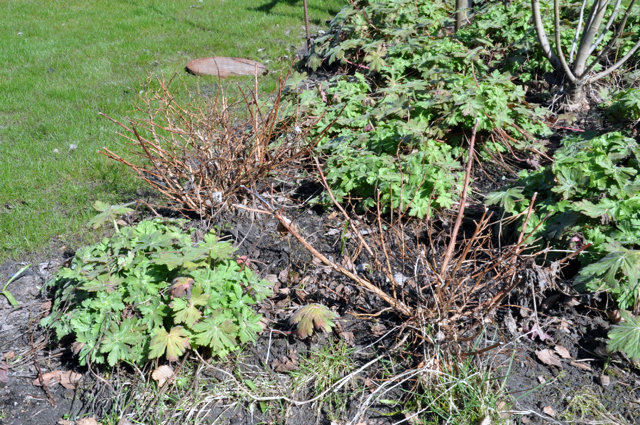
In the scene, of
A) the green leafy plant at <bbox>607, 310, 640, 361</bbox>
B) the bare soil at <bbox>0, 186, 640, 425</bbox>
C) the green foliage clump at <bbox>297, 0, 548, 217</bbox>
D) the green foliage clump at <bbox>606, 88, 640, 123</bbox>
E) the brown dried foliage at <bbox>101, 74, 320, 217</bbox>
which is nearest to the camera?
the green leafy plant at <bbox>607, 310, 640, 361</bbox>

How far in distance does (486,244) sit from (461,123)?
117cm

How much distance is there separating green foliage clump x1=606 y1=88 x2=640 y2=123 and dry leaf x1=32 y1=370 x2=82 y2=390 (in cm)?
402

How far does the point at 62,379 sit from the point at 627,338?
108 inches

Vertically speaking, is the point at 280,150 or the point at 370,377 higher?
the point at 280,150

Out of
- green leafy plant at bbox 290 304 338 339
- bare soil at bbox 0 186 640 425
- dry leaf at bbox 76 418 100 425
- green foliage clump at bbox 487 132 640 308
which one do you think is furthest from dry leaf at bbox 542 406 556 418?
dry leaf at bbox 76 418 100 425

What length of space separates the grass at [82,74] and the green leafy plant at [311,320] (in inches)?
73.2

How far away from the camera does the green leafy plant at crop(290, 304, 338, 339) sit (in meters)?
2.64

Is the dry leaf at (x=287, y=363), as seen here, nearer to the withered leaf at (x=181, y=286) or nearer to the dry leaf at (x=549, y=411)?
the withered leaf at (x=181, y=286)

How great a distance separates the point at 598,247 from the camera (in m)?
2.68

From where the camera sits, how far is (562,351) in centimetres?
266

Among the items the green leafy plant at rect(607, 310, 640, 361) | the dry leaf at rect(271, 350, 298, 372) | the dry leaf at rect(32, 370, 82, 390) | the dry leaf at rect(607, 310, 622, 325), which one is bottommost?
the dry leaf at rect(32, 370, 82, 390)

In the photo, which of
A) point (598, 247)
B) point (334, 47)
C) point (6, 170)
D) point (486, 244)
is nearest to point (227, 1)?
point (334, 47)

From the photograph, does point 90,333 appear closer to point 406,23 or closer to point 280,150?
point 280,150

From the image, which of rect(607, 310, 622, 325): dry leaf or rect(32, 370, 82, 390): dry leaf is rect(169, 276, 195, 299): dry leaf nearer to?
rect(32, 370, 82, 390): dry leaf
